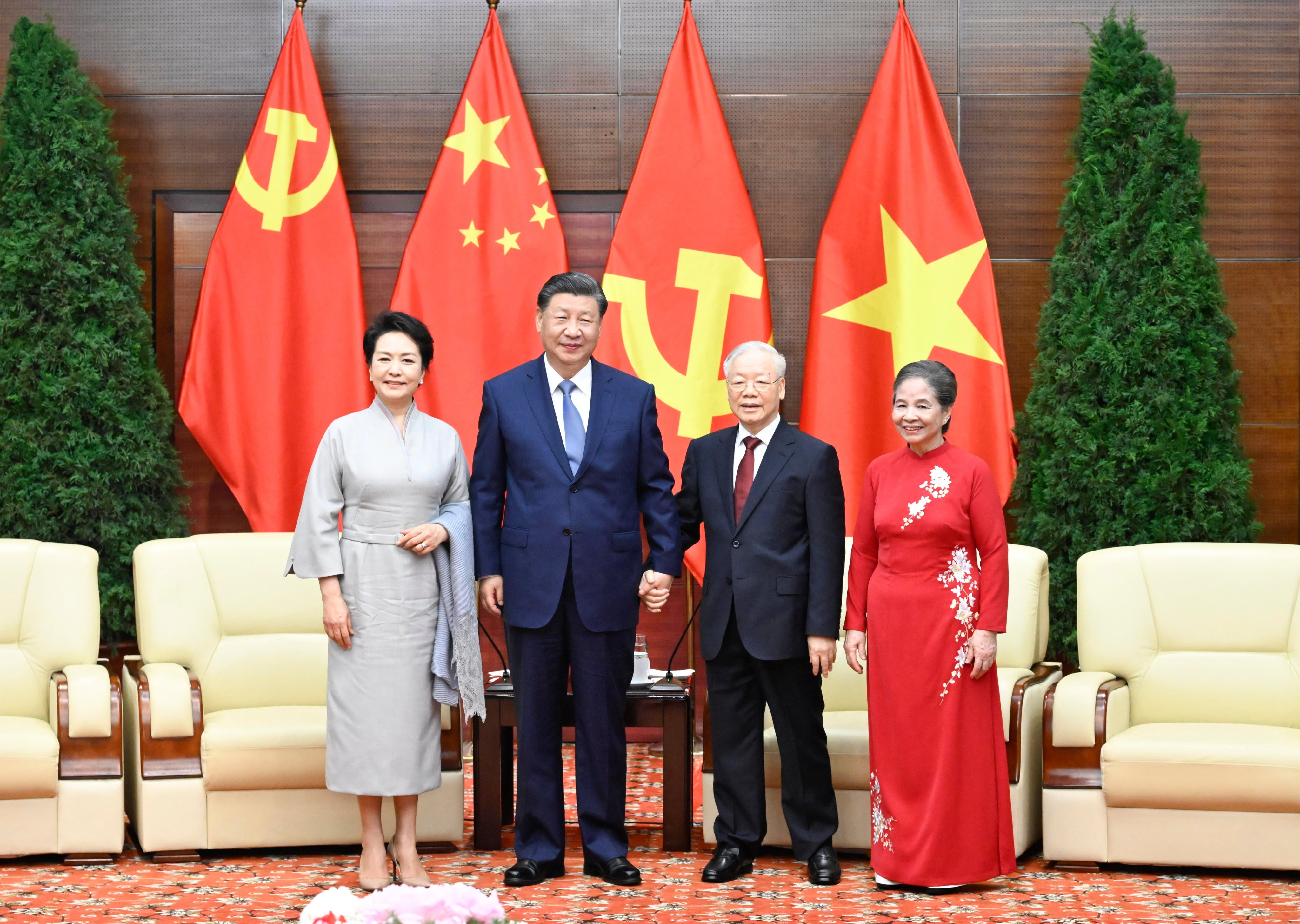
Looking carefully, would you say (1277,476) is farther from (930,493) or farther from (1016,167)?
(930,493)

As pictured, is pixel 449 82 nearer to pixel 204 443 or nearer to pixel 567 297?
pixel 204 443

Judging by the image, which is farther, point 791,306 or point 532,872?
point 791,306

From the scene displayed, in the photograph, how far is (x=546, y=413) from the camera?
139 inches

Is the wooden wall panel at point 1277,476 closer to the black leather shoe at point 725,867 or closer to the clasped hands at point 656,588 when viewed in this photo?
the black leather shoe at point 725,867

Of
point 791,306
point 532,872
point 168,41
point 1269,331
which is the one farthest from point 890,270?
point 168,41

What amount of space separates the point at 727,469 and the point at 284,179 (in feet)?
Result: 8.32

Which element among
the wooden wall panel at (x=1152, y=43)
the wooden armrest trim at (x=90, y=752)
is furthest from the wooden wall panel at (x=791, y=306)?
the wooden armrest trim at (x=90, y=752)

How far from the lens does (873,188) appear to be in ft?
16.9

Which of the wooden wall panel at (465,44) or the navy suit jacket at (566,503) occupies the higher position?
the wooden wall panel at (465,44)

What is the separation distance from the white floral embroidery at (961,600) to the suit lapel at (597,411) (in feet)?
3.26

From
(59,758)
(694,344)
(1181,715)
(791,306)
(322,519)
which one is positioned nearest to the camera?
(322,519)

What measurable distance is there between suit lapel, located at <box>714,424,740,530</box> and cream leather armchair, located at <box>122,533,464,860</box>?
104 centimetres

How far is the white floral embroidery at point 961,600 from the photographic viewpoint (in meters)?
3.45

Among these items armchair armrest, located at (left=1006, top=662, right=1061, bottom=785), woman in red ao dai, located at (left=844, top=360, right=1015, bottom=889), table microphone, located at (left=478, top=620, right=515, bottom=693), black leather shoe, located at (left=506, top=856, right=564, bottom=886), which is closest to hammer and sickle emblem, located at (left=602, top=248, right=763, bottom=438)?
table microphone, located at (left=478, top=620, right=515, bottom=693)
